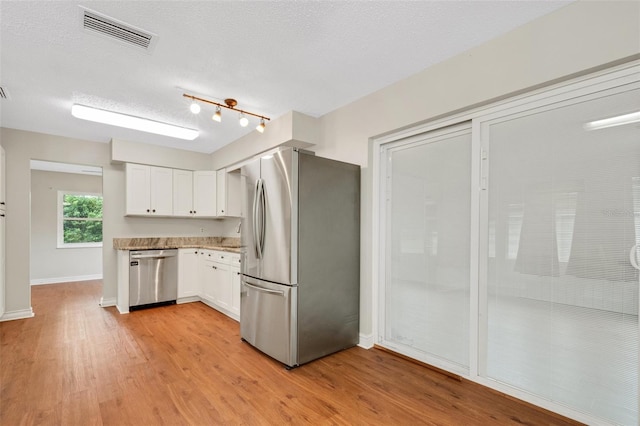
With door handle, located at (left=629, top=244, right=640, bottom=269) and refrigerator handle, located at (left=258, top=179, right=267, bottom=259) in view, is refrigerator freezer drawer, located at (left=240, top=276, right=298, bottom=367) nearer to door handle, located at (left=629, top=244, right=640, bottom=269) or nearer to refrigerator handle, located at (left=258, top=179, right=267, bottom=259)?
refrigerator handle, located at (left=258, top=179, right=267, bottom=259)

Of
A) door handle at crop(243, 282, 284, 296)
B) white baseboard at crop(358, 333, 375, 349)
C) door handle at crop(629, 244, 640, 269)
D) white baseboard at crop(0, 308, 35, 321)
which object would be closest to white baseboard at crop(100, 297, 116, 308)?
white baseboard at crop(0, 308, 35, 321)

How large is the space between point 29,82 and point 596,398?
512 centimetres

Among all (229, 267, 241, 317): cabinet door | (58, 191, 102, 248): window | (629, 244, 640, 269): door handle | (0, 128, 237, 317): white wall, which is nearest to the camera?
(629, 244, 640, 269): door handle

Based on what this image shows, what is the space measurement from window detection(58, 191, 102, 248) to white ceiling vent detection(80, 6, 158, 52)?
6.63 m

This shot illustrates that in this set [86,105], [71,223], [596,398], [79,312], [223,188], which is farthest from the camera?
[71,223]

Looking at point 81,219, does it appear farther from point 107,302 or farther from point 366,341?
point 366,341

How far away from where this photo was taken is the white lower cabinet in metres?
3.99

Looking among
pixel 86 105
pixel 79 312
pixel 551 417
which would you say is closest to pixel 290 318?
pixel 551 417

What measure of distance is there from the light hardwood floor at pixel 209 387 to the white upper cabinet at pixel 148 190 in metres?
2.02

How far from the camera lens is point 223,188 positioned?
17.3ft

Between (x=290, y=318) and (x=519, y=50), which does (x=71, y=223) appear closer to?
(x=290, y=318)

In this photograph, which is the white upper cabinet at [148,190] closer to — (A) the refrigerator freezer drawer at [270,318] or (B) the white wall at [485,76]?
(A) the refrigerator freezer drawer at [270,318]

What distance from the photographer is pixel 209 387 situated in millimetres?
2328

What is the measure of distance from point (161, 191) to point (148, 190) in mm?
193
